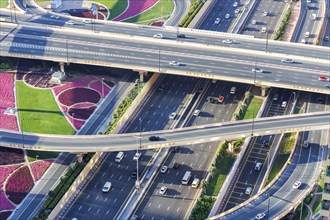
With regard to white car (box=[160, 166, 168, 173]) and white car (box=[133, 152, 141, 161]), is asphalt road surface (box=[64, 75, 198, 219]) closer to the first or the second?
white car (box=[133, 152, 141, 161])

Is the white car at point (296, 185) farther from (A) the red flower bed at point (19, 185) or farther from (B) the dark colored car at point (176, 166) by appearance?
(A) the red flower bed at point (19, 185)

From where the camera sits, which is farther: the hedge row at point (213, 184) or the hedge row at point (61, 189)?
the hedge row at point (213, 184)

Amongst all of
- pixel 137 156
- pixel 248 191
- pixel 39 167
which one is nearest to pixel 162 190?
pixel 137 156

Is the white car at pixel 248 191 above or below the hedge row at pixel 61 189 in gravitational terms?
above

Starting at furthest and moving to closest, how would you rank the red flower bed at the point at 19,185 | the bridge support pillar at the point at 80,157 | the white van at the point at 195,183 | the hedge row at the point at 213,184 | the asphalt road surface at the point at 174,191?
1. the bridge support pillar at the point at 80,157
2. the white van at the point at 195,183
3. the red flower bed at the point at 19,185
4. the asphalt road surface at the point at 174,191
5. the hedge row at the point at 213,184

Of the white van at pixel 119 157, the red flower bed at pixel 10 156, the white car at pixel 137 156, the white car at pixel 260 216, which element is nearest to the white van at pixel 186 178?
the white car at pixel 137 156

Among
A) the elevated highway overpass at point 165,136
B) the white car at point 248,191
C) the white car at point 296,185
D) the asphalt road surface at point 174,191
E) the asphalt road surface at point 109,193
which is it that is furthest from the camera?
the elevated highway overpass at point 165,136

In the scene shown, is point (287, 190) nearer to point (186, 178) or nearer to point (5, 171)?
point (186, 178)

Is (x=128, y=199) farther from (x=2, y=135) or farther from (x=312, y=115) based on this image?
(x=312, y=115)
